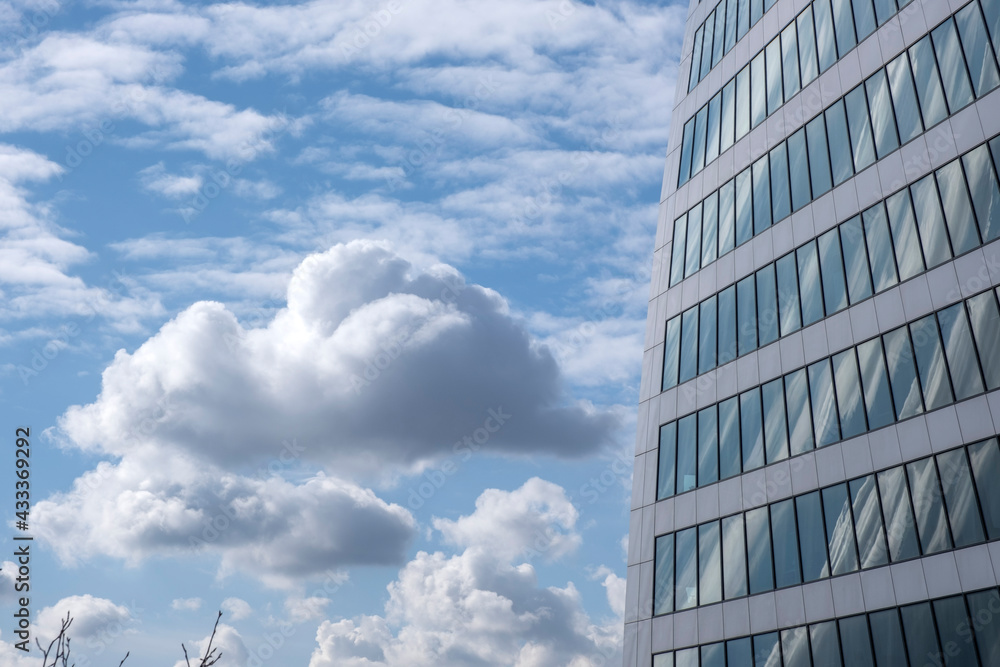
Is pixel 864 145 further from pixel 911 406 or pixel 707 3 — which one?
pixel 707 3

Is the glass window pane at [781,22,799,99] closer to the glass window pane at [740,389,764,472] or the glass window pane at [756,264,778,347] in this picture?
the glass window pane at [756,264,778,347]

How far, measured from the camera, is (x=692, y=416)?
37.3 m

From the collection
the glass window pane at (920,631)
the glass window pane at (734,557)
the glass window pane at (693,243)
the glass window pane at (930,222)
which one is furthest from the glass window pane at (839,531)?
the glass window pane at (693,243)

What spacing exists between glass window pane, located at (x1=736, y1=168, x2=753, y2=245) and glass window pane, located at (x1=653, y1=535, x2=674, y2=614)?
12.7m

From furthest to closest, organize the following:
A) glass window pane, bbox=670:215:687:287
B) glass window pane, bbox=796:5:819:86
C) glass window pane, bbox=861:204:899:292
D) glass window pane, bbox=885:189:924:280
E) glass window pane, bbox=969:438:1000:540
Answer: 1. glass window pane, bbox=670:215:687:287
2. glass window pane, bbox=796:5:819:86
3. glass window pane, bbox=861:204:899:292
4. glass window pane, bbox=885:189:924:280
5. glass window pane, bbox=969:438:1000:540

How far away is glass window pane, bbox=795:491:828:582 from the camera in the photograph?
2877 cm

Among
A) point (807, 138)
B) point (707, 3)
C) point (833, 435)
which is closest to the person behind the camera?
point (833, 435)

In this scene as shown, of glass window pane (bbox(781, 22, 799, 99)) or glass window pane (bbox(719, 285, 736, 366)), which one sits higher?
glass window pane (bbox(781, 22, 799, 99))

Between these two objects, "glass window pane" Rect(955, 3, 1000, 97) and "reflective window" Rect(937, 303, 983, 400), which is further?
"glass window pane" Rect(955, 3, 1000, 97)

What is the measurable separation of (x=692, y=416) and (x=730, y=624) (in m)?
8.81

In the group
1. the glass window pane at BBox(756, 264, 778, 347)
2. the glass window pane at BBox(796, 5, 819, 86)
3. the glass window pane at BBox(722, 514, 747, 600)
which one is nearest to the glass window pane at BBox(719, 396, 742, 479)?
the glass window pane at BBox(722, 514, 747, 600)

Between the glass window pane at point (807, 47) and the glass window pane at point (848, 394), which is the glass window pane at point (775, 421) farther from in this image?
the glass window pane at point (807, 47)

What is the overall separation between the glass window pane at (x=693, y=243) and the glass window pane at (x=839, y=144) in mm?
8365

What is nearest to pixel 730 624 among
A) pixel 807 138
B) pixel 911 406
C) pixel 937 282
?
pixel 911 406
